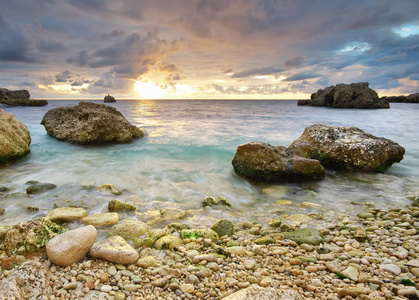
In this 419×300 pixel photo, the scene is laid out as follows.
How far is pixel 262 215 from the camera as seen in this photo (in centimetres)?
411

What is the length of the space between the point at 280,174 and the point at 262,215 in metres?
1.86

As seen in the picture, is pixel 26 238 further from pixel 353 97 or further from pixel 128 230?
pixel 353 97

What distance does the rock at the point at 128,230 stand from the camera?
3230mm

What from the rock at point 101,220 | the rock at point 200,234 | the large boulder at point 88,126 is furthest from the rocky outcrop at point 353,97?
the rock at point 101,220

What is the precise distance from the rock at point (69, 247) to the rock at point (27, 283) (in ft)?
0.56

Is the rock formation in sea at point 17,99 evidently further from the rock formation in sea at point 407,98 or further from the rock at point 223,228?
the rock formation in sea at point 407,98

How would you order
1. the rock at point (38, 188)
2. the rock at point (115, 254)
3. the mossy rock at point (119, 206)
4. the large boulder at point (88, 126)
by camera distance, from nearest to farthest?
1. the rock at point (115, 254)
2. the mossy rock at point (119, 206)
3. the rock at point (38, 188)
4. the large boulder at point (88, 126)

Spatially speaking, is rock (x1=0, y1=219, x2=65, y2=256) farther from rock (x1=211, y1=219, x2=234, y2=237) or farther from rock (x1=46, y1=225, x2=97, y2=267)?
rock (x1=211, y1=219, x2=234, y2=237)

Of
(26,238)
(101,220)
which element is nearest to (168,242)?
(101,220)

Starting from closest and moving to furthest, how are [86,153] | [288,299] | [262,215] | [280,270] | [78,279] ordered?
[288,299]
[78,279]
[280,270]
[262,215]
[86,153]

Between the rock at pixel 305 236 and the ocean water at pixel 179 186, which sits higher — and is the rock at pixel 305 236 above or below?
above

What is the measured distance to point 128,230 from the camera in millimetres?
3287

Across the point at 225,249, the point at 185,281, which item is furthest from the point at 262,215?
the point at 185,281

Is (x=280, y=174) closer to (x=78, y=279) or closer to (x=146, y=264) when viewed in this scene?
(x=146, y=264)
